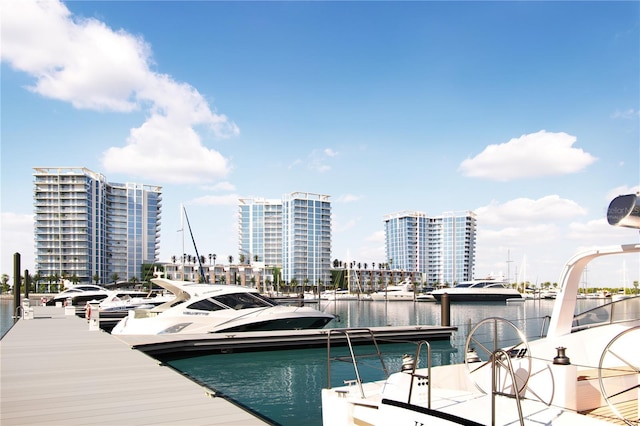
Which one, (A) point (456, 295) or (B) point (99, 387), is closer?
(B) point (99, 387)

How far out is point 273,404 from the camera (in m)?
11.4

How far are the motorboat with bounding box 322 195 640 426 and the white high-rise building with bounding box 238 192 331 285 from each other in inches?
5996

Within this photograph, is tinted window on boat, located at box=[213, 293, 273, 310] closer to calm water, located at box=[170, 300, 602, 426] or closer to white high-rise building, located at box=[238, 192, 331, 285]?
calm water, located at box=[170, 300, 602, 426]

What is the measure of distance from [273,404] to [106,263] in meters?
143

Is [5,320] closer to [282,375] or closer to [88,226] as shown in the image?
[282,375]

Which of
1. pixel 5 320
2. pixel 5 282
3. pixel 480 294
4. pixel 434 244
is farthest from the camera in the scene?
pixel 434 244

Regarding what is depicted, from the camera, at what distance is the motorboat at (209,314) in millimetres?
18250

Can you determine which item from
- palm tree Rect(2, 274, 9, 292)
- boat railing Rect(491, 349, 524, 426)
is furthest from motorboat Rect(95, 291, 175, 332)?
palm tree Rect(2, 274, 9, 292)

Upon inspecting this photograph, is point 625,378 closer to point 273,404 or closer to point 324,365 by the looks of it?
point 273,404

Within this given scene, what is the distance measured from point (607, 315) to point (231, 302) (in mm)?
14299

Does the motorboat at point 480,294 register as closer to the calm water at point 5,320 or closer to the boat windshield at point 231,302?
the calm water at point 5,320

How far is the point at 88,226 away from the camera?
431ft

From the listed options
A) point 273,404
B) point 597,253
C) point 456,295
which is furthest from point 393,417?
point 456,295

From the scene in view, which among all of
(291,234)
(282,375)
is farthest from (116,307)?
(291,234)
